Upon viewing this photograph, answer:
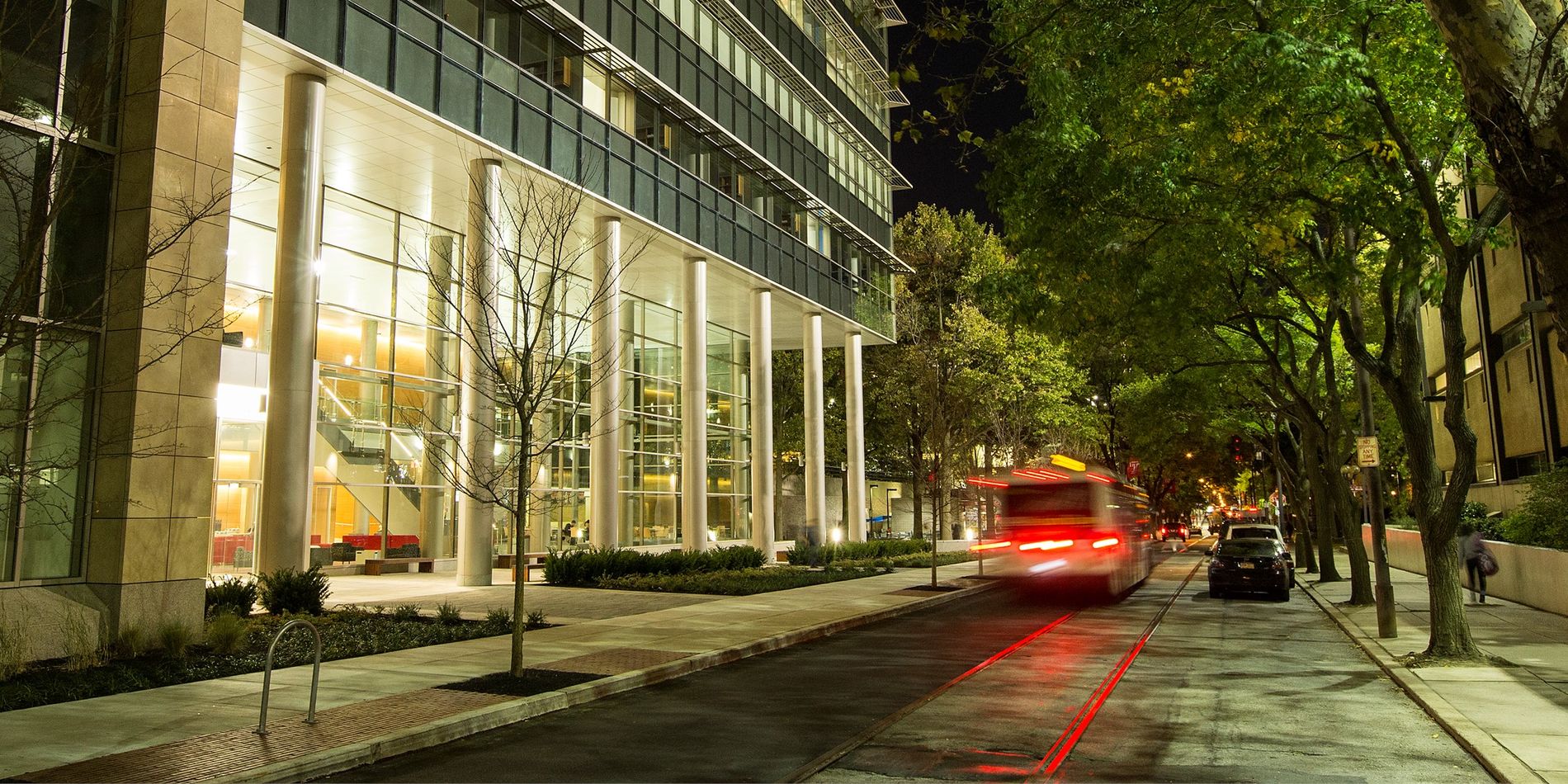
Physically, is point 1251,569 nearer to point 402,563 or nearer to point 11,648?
point 402,563

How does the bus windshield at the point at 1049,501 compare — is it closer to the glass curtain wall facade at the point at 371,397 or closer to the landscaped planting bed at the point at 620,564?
the landscaped planting bed at the point at 620,564

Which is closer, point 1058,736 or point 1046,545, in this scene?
point 1058,736

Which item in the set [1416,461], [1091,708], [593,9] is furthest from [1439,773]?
[593,9]

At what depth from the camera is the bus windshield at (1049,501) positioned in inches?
931

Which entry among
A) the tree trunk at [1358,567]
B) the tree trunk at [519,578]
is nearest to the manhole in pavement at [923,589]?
the tree trunk at [1358,567]

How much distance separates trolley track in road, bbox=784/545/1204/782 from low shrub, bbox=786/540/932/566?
16.7 metres

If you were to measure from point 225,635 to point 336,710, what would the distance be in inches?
164

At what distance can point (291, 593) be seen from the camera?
54.7ft

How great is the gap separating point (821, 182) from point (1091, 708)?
34.5m

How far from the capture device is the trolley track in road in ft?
25.9

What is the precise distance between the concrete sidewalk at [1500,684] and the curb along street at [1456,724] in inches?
0.4

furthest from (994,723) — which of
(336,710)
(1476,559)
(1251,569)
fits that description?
(1251,569)

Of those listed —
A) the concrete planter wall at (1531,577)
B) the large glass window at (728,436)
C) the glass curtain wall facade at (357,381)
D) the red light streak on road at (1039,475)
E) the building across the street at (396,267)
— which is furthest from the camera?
the large glass window at (728,436)

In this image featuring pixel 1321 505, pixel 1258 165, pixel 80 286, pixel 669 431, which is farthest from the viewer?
pixel 669 431
